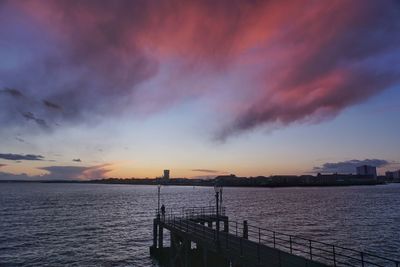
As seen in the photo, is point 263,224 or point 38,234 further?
point 263,224

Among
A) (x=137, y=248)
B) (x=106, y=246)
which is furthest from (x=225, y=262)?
(x=106, y=246)

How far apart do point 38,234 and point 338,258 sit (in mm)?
45063

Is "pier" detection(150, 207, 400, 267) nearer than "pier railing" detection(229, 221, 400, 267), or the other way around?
"pier" detection(150, 207, 400, 267)

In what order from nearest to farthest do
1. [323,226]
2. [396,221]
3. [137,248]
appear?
1. [137,248]
2. [323,226]
3. [396,221]

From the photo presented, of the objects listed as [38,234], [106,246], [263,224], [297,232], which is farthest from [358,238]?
[38,234]

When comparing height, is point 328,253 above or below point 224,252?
below

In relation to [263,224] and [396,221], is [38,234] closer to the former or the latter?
[263,224]

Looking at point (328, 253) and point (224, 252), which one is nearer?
point (224, 252)

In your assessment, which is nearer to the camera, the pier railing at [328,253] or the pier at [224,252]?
the pier at [224,252]

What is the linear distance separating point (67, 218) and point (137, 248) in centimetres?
3881

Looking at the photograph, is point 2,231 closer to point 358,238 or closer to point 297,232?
point 297,232

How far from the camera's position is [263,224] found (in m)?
67.1

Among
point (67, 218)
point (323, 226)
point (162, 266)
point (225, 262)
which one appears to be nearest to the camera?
point (225, 262)

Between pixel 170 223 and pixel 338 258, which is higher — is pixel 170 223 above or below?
above
